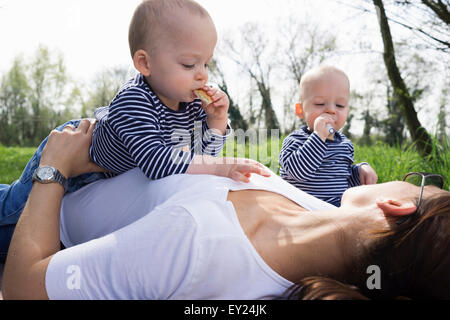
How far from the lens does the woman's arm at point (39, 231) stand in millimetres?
1323

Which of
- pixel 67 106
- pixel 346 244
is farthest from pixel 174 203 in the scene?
pixel 67 106

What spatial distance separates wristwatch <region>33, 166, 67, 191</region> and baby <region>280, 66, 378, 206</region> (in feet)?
5.33

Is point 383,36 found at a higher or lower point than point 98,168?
higher

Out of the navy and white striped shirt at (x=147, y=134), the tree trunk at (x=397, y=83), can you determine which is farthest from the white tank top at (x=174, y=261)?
the tree trunk at (x=397, y=83)

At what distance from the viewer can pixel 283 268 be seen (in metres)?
1.40

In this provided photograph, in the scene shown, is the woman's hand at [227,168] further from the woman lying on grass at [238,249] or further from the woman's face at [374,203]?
the woman's face at [374,203]

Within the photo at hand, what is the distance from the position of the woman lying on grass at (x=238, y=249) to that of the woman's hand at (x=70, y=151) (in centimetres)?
27

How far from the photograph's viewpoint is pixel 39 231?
1495 millimetres

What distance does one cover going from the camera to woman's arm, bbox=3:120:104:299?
4.34ft

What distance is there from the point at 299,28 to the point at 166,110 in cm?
1592

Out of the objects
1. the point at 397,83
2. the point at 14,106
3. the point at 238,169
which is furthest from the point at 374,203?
the point at 14,106

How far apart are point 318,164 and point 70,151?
5.37 ft
